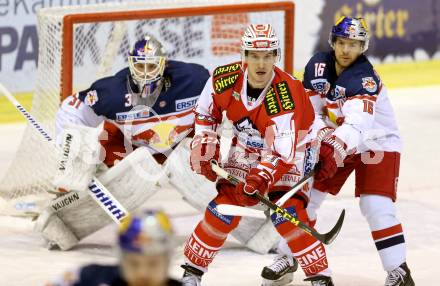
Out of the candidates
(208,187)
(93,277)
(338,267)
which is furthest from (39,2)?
(93,277)

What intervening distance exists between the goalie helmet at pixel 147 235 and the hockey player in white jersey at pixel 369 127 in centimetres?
211

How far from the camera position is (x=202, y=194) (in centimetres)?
516

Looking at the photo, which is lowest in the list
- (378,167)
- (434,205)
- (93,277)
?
(434,205)

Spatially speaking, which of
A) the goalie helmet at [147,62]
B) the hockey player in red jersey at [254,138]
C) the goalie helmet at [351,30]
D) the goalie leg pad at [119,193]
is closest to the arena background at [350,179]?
the goalie leg pad at [119,193]

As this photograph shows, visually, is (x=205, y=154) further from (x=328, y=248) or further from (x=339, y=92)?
(x=328, y=248)

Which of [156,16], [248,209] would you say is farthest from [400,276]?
[156,16]

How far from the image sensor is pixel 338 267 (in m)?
4.98

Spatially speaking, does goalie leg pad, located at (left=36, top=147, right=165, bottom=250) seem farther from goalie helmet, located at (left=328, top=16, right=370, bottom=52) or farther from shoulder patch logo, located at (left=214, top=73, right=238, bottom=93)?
goalie helmet, located at (left=328, top=16, right=370, bottom=52)

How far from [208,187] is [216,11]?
1.32 m

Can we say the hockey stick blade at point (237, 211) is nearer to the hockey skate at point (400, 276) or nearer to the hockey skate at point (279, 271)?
the hockey skate at point (279, 271)

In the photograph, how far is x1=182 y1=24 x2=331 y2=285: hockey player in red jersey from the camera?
418 cm

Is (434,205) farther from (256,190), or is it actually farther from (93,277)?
(93,277)

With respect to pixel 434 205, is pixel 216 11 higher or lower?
higher

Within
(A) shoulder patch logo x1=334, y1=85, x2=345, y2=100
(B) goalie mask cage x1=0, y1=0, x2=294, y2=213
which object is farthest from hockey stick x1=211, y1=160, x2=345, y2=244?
(B) goalie mask cage x1=0, y1=0, x2=294, y2=213
